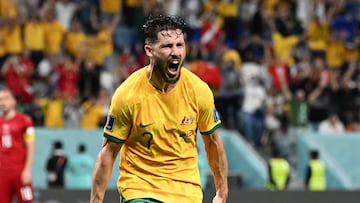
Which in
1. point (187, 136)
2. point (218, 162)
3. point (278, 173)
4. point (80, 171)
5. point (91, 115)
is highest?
point (187, 136)

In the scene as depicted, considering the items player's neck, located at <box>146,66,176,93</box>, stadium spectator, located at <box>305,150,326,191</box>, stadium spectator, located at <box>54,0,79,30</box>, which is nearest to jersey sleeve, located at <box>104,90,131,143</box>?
player's neck, located at <box>146,66,176,93</box>

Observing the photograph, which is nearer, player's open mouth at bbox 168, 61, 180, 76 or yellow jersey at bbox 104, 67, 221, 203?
player's open mouth at bbox 168, 61, 180, 76

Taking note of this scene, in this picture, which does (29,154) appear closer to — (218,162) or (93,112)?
(218,162)

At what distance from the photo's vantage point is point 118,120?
693 cm

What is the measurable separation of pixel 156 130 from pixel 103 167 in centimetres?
43

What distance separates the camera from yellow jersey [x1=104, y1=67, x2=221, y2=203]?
6969 millimetres

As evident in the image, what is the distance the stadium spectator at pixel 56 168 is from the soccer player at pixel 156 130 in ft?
36.0

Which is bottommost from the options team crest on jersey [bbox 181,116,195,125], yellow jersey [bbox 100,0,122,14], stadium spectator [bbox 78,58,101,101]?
stadium spectator [bbox 78,58,101,101]

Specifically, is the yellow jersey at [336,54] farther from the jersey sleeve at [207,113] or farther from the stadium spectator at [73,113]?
the jersey sleeve at [207,113]

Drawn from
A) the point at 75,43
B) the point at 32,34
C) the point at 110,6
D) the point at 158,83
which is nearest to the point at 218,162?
the point at 158,83

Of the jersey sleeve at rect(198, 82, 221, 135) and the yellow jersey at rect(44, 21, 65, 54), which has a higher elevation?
the jersey sleeve at rect(198, 82, 221, 135)

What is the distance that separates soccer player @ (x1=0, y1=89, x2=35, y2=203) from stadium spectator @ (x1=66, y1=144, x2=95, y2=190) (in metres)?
4.67

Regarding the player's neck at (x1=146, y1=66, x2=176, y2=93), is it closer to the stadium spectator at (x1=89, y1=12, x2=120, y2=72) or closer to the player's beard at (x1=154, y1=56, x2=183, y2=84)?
the player's beard at (x1=154, y1=56, x2=183, y2=84)

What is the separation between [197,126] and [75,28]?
45.8 feet
